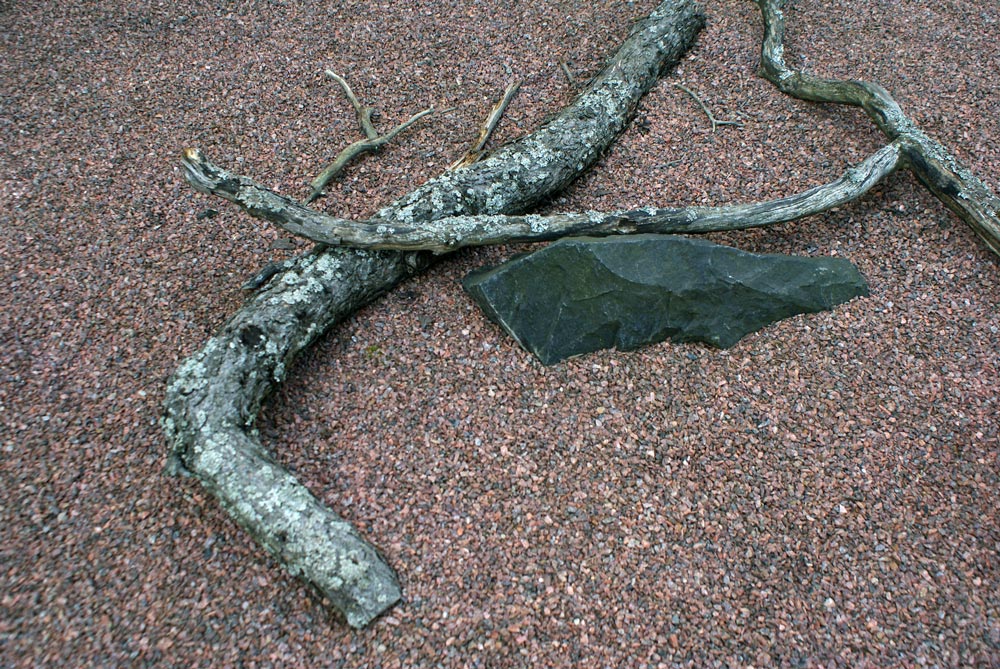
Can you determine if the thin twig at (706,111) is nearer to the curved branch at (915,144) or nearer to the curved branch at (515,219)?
the curved branch at (915,144)

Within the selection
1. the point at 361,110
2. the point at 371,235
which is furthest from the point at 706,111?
the point at 371,235

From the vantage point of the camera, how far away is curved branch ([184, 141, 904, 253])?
11.2 ft

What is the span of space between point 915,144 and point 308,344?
3.55 m

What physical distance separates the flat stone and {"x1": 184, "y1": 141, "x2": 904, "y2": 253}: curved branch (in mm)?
153

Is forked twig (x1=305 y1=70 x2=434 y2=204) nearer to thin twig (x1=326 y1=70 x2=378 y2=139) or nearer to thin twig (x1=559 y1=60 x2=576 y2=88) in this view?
thin twig (x1=326 y1=70 x2=378 y2=139)

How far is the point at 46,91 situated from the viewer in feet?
16.6

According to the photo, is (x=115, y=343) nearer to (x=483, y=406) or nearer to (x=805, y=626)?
(x=483, y=406)

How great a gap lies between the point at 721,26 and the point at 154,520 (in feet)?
16.7

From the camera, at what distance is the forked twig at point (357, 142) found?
14.3 feet

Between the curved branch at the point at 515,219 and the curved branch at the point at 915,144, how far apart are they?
6.2 inches

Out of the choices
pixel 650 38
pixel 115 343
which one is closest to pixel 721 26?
pixel 650 38

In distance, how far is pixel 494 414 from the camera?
3377 millimetres

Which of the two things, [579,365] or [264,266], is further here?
[264,266]

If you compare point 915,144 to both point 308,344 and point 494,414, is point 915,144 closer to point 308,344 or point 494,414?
point 494,414
